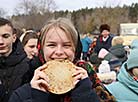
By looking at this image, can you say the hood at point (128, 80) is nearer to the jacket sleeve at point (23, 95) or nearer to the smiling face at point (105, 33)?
the jacket sleeve at point (23, 95)

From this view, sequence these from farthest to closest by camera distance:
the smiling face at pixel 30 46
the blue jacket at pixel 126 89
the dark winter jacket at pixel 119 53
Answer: the dark winter jacket at pixel 119 53 → the smiling face at pixel 30 46 → the blue jacket at pixel 126 89

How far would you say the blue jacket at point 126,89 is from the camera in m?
2.79

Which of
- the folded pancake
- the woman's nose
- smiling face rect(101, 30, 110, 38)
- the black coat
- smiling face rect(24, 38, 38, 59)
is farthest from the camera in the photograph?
smiling face rect(101, 30, 110, 38)

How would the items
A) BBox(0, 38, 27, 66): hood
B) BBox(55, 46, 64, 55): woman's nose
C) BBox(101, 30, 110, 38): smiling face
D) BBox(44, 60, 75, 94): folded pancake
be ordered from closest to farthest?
BBox(44, 60, 75, 94): folded pancake
BBox(55, 46, 64, 55): woman's nose
BBox(0, 38, 27, 66): hood
BBox(101, 30, 110, 38): smiling face

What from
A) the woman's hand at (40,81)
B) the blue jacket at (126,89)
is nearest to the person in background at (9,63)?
the blue jacket at (126,89)

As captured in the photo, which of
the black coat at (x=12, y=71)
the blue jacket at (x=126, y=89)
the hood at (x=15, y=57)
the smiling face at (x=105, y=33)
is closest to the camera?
the blue jacket at (x=126, y=89)

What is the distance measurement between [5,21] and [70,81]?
154 cm

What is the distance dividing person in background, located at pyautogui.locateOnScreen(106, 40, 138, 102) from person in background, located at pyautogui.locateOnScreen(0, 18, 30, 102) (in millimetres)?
759

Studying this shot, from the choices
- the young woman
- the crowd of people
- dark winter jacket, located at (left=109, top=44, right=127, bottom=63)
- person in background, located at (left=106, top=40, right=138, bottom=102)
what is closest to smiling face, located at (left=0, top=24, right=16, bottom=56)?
the crowd of people

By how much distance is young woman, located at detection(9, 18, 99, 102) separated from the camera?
1942mm

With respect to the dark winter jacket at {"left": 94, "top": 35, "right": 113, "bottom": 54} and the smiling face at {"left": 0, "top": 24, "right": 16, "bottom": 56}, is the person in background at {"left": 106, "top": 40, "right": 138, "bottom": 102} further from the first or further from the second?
the dark winter jacket at {"left": 94, "top": 35, "right": 113, "bottom": 54}

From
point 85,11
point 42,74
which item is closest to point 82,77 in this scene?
point 42,74

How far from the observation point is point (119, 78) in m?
2.93

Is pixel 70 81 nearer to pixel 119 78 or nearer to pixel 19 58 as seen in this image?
pixel 119 78
